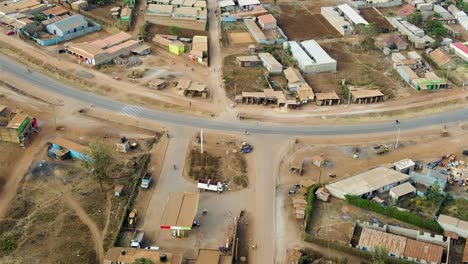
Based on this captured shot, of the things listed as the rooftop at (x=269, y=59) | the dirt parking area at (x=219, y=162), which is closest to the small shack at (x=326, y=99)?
the rooftop at (x=269, y=59)

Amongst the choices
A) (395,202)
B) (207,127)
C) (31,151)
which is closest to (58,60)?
(31,151)

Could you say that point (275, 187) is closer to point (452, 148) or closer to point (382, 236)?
point (382, 236)

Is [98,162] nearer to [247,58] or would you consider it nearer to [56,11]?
[247,58]

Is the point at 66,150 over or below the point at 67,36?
over

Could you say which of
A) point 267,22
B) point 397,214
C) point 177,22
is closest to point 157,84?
point 177,22

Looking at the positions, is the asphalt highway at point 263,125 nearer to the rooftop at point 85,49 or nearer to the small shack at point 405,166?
the small shack at point 405,166
